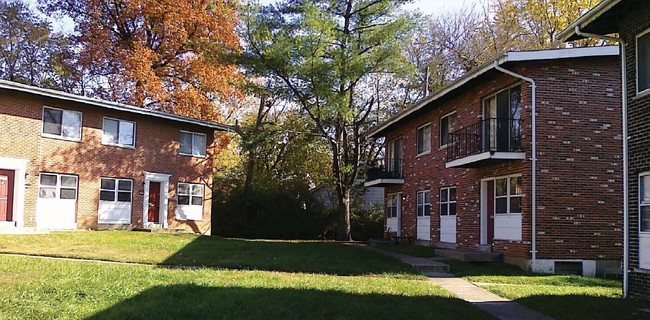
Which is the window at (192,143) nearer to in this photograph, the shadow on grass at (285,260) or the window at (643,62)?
the shadow on grass at (285,260)

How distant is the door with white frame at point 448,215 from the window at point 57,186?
14.9 meters

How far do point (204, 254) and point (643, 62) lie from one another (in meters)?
11.7

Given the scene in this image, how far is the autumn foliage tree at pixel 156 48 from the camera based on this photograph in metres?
34.7

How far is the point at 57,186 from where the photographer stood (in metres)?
25.8

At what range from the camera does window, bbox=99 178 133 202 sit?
90.8 ft

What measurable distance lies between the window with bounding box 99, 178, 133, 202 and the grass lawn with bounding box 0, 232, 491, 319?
962 centimetres

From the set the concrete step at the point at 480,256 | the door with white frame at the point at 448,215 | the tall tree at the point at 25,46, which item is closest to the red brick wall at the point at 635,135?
the concrete step at the point at 480,256

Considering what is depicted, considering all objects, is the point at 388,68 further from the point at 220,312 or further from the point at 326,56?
the point at 220,312

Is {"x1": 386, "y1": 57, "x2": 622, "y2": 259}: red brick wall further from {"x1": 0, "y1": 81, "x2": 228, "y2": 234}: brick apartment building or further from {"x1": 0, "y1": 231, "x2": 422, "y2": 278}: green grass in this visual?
{"x1": 0, "y1": 81, "x2": 228, "y2": 234}: brick apartment building

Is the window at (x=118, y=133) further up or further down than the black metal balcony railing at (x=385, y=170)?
further up

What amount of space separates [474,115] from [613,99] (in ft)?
14.0

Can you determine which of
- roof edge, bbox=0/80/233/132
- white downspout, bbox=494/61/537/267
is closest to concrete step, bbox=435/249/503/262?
white downspout, bbox=494/61/537/267

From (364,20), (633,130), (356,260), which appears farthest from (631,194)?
Answer: (364,20)

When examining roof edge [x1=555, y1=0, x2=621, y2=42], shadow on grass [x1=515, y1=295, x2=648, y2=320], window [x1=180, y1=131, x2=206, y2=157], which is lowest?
shadow on grass [x1=515, y1=295, x2=648, y2=320]
